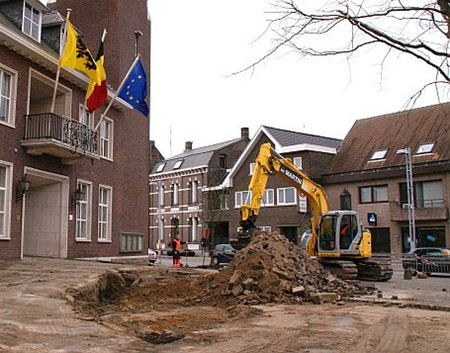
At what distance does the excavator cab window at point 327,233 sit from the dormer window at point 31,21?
45.6 feet

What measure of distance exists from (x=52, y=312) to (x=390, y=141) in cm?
3681

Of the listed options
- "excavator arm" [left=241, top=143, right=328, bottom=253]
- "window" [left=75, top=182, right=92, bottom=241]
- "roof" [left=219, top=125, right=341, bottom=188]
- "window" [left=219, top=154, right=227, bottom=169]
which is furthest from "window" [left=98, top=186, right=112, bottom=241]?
"window" [left=219, top=154, right=227, bottom=169]

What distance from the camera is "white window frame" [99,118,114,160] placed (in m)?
26.3

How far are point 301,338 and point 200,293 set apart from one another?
7031 millimetres

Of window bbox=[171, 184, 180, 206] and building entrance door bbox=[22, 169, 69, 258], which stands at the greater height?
window bbox=[171, 184, 180, 206]

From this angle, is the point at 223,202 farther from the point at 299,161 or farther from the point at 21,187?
the point at 21,187

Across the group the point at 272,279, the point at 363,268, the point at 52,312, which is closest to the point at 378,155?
the point at 363,268

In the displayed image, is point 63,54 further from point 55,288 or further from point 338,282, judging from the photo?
point 338,282

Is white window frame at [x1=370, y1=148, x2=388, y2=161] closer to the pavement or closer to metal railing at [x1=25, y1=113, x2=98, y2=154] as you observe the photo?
the pavement

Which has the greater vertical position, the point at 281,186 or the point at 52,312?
the point at 281,186

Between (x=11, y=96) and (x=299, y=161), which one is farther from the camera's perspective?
(x=299, y=161)

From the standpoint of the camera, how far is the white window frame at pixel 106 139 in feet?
86.2

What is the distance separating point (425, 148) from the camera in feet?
132

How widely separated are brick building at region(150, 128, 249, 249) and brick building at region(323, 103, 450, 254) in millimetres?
17342
